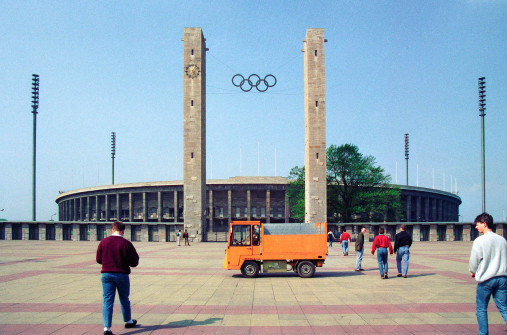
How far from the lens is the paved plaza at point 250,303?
812 centimetres

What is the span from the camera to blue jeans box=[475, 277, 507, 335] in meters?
6.21

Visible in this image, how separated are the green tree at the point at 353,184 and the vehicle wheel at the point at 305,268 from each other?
138 feet

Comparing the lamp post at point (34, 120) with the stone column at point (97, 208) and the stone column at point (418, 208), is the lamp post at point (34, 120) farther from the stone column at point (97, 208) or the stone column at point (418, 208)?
the stone column at point (418, 208)

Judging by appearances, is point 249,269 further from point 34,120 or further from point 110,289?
point 34,120

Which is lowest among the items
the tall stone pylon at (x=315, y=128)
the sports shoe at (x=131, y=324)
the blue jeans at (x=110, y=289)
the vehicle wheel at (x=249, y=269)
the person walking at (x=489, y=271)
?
the vehicle wheel at (x=249, y=269)

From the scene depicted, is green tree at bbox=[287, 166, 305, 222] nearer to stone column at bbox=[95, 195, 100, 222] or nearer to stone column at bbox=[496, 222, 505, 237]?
stone column at bbox=[496, 222, 505, 237]

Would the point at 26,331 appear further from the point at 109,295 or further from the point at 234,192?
the point at 234,192

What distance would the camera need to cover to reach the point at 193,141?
155 feet

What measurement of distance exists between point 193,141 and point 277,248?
32.9 meters

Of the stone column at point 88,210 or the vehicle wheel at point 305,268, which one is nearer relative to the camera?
the vehicle wheel at point 305,268

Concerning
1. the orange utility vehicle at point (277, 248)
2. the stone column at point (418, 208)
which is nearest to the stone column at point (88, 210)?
the stone column at point (418, 208)

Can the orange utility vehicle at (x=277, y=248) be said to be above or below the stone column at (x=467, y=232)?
above

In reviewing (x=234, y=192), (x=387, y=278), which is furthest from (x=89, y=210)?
(x=387, y=278)

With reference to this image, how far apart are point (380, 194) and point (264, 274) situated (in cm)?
4232
